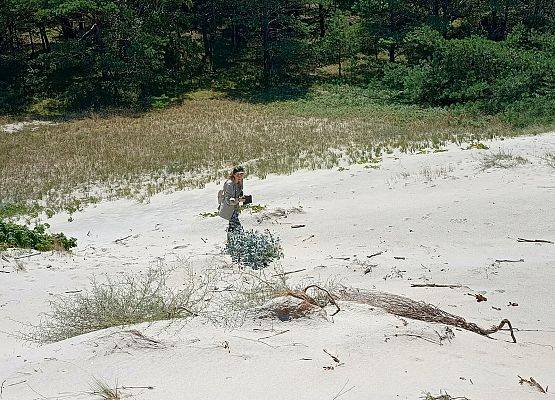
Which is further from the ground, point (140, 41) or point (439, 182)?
point (140, 41)

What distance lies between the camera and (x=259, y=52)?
139 ft

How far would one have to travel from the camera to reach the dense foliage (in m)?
28.2

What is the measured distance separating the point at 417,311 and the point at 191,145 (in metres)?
16.3

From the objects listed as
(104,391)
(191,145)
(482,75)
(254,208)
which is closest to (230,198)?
(254,208)

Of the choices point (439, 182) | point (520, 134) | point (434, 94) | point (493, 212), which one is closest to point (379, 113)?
point (434, 94)

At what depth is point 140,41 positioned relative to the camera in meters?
31.9

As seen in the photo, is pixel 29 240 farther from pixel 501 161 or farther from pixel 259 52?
pixel 259 52

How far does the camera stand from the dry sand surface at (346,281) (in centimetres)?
477

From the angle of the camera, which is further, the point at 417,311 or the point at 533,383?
the point at 417,311

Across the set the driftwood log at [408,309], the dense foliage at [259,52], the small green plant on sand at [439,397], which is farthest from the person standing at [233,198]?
the dense foliage at [259,52]

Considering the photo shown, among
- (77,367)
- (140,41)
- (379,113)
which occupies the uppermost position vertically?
(140,41)

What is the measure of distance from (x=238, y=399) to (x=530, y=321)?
411 cm

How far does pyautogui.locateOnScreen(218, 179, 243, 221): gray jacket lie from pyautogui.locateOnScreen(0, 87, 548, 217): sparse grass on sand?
617cm

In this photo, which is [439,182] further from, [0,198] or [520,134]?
[0,198]
